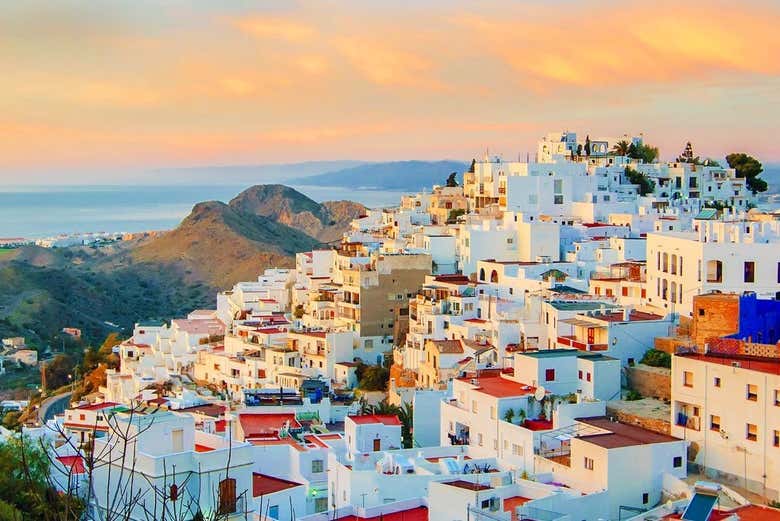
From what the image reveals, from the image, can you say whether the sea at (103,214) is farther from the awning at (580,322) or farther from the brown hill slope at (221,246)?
the awning at (580,322)

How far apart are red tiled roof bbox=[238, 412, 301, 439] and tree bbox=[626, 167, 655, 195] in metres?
21.8

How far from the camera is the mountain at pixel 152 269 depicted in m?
54.5

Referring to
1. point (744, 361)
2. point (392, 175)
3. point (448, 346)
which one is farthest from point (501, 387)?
point (392, 175)

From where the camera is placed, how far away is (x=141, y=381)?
2992cm

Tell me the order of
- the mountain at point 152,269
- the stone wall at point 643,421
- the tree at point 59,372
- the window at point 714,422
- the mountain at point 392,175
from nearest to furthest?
the window at point 714,422, the stone wall at point 643,421, the tree at point 59,372, the mountain at point 152,269, the mountain at point 392,175

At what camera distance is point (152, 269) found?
6762 cm

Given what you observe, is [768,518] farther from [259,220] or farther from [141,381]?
[259,220]

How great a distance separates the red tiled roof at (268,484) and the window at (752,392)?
6277 millimetres

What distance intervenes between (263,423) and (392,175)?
356 ft

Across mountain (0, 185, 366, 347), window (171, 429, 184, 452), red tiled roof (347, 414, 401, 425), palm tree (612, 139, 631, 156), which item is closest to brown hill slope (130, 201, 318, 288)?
mountain (0, 185, 366, 347)

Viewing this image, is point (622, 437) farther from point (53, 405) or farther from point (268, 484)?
point (53, 405)

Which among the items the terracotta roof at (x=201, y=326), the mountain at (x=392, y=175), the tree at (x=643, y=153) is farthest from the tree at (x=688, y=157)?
the mountain at (x=392, y=175)

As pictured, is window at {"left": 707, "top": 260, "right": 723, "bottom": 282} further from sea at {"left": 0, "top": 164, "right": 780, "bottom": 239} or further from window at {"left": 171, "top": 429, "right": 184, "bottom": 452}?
sea at {"left": 0, "top": 164, "right": 780, "bottom": 239}

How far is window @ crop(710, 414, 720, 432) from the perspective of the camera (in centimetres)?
1567
